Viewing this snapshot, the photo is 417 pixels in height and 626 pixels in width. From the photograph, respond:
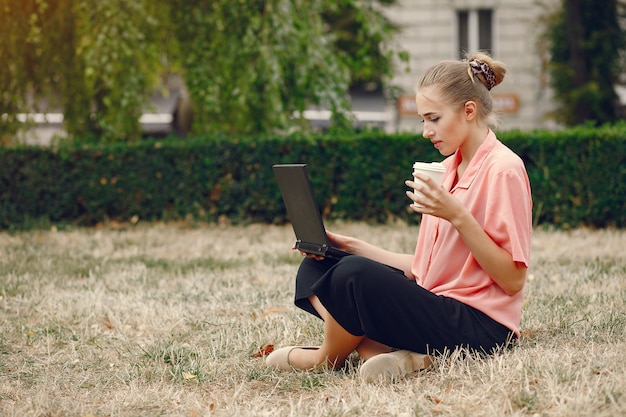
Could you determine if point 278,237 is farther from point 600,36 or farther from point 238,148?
point 600,36

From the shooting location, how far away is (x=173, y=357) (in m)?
3.97

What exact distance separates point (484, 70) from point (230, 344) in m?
1.87

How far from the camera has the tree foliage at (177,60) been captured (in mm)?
10086

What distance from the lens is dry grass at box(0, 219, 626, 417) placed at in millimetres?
3135

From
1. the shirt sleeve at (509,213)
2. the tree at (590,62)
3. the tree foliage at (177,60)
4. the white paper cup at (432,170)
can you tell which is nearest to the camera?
the white paper cup at (432,170)

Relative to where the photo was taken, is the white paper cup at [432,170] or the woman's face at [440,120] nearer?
the white paper cup at [432,170]

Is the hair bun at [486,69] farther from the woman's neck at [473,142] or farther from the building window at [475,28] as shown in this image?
the building window at [475,28]

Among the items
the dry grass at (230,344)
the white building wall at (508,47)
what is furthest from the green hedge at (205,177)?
the white building wall at (508,47)

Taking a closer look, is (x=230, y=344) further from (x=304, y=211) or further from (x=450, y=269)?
(x=450, y=269)

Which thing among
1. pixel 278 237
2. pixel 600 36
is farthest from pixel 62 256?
pixel 600 36

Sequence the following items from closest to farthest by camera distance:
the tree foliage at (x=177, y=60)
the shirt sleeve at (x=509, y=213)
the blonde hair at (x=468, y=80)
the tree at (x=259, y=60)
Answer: the shirt sleeve at (x=509, y=213)
the blonde hair at (x=468, y=80)
the tree foliage at (x=177, y=60)
the tree at (x=259, y=60)

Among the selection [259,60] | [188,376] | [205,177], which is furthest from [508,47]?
[188,376]

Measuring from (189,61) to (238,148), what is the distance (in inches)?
60.3

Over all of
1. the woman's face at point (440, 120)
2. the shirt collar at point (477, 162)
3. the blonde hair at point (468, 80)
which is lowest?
the shirt collar at point (477, 162)
